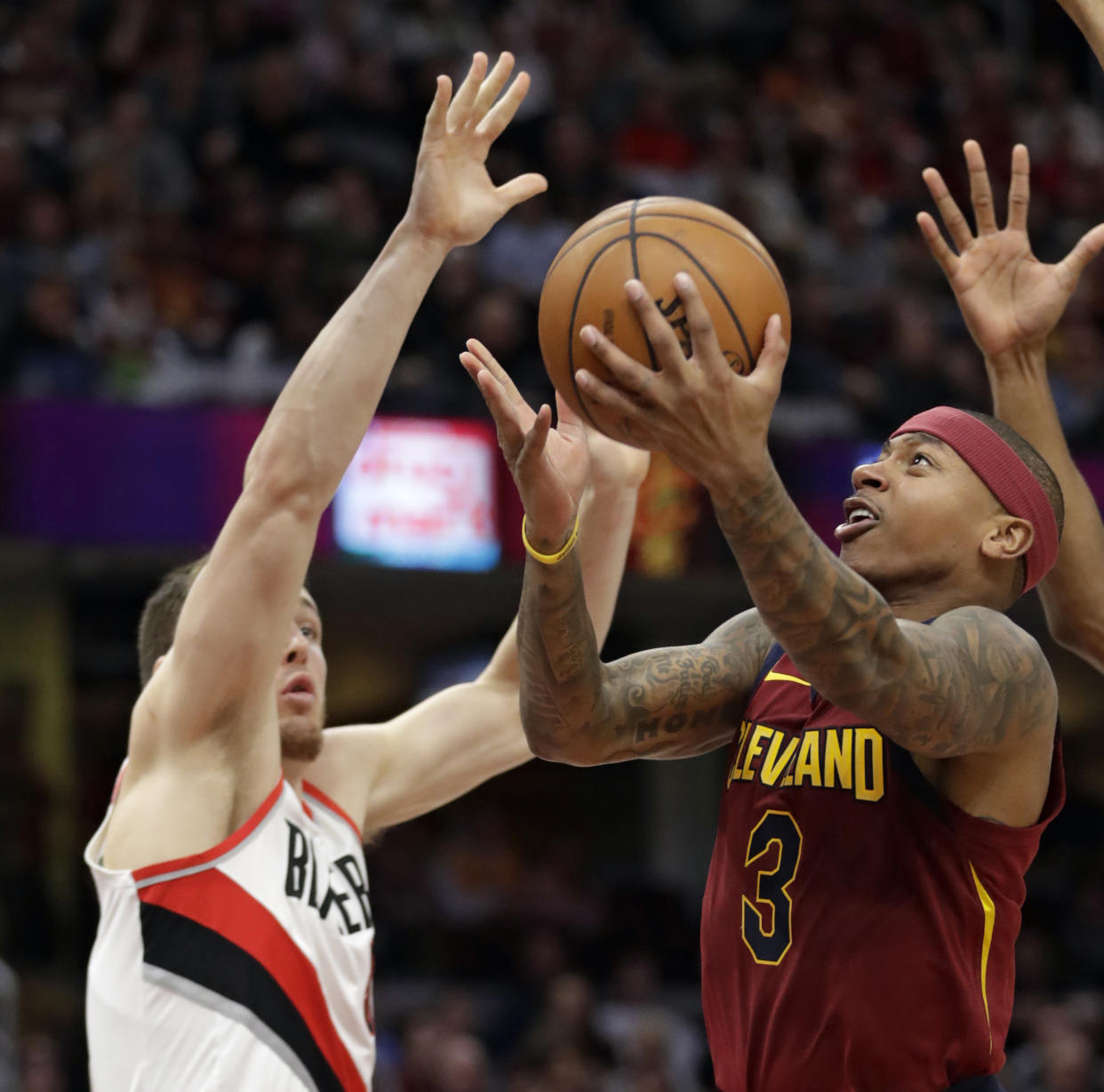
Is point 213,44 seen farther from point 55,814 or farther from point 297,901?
point 297,901

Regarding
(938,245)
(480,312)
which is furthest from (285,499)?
(480,312)

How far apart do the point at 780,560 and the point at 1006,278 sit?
173cm

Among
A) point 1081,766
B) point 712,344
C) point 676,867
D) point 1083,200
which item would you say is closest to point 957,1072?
point 712,344

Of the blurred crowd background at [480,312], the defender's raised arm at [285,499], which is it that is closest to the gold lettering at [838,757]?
the defender's raised arm at [285,499]

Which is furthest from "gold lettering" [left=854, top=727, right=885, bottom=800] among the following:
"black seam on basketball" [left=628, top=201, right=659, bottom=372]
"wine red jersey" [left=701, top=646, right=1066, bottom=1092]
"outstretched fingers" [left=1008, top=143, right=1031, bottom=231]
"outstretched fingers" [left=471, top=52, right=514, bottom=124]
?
"outstretched fingers" [left=471, top=52, right=514, bottom=124]

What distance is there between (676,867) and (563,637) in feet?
36.9

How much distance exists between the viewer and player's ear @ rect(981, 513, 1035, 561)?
3.39 metres

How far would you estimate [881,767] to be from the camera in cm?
323

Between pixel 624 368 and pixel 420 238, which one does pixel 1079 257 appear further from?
pixel 624 368

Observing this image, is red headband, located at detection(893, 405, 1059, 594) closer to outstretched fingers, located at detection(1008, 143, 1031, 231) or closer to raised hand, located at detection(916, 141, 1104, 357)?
raised hand, located at detection(916, 141, 1104, 357)

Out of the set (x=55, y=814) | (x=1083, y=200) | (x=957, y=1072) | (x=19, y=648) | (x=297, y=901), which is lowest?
(x=957, y=1072)

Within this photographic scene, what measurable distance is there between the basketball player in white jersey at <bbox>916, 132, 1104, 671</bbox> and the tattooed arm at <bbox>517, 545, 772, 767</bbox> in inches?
36.6

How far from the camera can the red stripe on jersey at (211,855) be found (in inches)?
150

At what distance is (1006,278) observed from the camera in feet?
13.7
